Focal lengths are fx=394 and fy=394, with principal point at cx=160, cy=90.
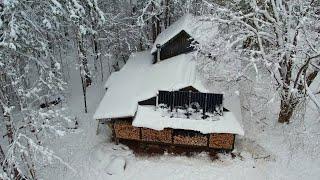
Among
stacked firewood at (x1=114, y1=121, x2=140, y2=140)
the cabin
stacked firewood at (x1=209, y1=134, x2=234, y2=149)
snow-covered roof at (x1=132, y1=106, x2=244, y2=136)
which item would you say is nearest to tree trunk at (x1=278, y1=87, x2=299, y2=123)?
the cabin

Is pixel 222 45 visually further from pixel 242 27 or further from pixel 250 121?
pixel 250 121

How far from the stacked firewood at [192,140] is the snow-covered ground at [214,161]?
61cm

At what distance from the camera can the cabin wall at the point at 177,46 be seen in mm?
21766

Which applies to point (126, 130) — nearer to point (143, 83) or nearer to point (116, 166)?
point (116, 166)

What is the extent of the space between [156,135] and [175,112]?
1.56m

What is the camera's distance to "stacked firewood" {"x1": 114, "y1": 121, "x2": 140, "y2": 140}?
19.4 meters

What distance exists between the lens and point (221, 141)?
19.0m

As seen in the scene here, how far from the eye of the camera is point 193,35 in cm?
2109

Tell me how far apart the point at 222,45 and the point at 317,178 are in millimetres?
7379

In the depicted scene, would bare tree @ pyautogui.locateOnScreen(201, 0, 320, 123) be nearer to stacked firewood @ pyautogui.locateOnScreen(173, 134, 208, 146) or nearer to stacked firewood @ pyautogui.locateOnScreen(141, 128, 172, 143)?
stacked firewood @ pyautogui.locateOnScreen(173, 134, 208, 146)

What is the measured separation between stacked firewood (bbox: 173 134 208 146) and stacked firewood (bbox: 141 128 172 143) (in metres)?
0.36

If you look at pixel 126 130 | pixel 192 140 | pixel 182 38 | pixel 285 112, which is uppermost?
pixel 182 38

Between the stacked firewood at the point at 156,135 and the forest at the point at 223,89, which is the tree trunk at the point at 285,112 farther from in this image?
the stacked firewood at the point at 156,135

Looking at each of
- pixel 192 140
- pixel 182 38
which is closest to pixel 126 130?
pixel 192 140
